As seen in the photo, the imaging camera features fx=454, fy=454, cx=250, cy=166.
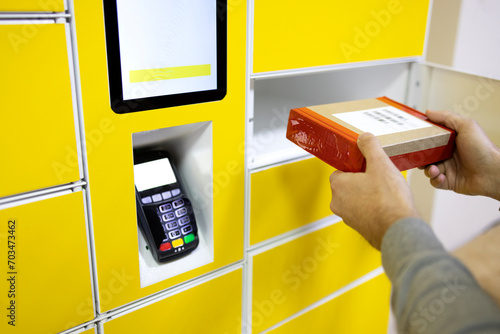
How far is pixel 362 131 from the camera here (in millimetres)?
995

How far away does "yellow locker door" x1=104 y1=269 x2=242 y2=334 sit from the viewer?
3.46 feet

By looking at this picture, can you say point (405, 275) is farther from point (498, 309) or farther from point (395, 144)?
point (395, 144)

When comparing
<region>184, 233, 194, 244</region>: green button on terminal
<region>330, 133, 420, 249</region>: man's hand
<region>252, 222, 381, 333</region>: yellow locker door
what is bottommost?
<region>252, 222, 381, 333</region>: yellow locker door

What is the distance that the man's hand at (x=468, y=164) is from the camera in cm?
108

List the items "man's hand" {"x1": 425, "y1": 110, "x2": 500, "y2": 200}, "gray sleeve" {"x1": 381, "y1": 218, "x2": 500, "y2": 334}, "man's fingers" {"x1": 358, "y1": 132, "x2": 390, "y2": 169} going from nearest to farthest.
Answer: "gray sleeve" {"x1": 381, "y1": 218, "x2": 500, "y2": 334} → "man's fingers" {"x1": 358, "y1": 132, "x2": 390, "y2": 169} → "man's hand" {"x1": 425, "y1": 110, "x2": 500, "y2": 200}

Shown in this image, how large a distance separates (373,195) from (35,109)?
0.61m

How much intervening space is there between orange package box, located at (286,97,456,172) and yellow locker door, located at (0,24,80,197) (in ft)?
1.68

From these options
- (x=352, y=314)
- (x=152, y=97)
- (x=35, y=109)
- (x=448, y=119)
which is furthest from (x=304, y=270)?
(x=35, y=109)

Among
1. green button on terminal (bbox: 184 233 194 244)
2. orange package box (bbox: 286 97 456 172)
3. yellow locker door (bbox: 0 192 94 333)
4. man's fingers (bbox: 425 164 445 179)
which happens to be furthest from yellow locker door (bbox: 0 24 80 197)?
man's fingers (bbox: 425 164 445 179)

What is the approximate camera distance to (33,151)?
80 centimetres

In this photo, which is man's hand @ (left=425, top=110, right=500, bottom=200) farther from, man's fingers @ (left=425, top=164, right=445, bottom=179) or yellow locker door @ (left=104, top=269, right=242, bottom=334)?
yellow locker door @ (left=104, top=269, right=242, bottom=334)

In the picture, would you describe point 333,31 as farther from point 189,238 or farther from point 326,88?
point 189,238

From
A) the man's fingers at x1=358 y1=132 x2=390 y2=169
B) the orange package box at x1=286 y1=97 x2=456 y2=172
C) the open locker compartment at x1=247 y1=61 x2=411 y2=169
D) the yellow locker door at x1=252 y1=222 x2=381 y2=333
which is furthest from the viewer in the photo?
the open locker compartment at x1=247 y1=61 x2=411 y2=169

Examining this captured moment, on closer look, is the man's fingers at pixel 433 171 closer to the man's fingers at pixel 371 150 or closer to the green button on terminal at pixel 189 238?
the man's fingers at pixel 371 150
